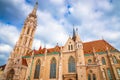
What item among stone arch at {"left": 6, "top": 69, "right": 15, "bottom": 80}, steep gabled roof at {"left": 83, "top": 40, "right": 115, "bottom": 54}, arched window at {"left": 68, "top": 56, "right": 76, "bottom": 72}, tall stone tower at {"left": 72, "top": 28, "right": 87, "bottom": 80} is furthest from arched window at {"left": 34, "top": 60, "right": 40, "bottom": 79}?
steep gabled roof at {"left": 83, "top": 40, "right": 115, "bottom": 54}

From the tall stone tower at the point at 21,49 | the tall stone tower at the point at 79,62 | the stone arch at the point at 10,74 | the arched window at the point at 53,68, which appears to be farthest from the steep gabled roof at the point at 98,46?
the stone arch at the point at 10,74

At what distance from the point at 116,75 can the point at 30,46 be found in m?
30.9

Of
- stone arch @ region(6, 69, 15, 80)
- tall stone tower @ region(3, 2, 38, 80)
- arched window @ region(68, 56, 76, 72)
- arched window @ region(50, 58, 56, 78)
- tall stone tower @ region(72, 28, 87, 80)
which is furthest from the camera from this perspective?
stone arch @ region(6, 69, 15, 80)

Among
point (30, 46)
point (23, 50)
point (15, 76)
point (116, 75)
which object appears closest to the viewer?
point (116, 75)

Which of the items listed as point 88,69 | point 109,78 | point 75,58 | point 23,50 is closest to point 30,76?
point 23,50

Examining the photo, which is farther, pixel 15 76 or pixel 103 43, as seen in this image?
pixel 103 43

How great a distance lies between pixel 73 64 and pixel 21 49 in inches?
797

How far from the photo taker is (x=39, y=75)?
27.2m

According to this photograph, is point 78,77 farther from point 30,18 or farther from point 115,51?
point 30,18

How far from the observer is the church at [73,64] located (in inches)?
894

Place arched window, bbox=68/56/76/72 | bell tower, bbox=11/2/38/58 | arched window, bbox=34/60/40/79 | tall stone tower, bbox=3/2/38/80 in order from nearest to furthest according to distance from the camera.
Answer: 1. arched window, bbox=68/56/76/72
2. tall stone tower, bbox=3/2/38/80
3. arched window, bbox=34/60/40/79
4. bell tower, bbox=11/2/38/58

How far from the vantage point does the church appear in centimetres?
2272

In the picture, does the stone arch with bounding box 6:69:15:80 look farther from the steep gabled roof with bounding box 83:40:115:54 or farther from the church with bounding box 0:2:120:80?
the steep gabled roof with bounding box 83:40:115:54

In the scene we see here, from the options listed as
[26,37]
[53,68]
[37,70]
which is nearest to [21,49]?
[26,37]
